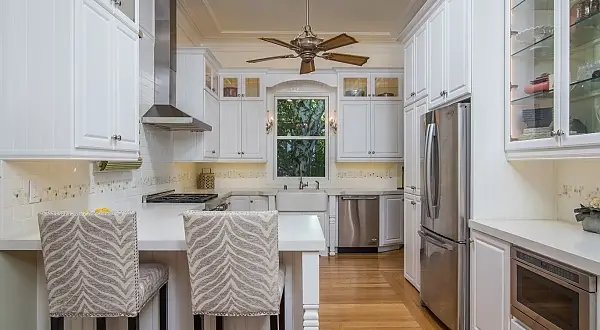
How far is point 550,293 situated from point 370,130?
4.56m

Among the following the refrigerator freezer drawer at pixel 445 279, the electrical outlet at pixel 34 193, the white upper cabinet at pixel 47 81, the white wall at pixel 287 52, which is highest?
the white wall at pixel 287 52

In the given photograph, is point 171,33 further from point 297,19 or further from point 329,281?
point 329,281

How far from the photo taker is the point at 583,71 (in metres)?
2.41

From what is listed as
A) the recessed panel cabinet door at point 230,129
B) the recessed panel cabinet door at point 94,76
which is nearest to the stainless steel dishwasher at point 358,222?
the recessed panel cabinet door at point 230,129

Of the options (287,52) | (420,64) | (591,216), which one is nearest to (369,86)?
(287,52)

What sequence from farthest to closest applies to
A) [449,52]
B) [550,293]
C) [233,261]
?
[449,52], [550,293], [233,261]

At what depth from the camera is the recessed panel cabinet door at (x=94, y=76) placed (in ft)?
6.96

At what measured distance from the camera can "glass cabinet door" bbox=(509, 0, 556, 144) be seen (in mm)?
2672

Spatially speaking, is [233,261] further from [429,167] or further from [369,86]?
[369,86]

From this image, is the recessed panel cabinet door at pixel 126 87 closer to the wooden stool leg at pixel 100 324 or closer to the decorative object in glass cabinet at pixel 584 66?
the wooden stool leg at pixel 100 324

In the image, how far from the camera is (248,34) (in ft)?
21.4

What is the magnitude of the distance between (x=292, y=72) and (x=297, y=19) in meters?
0.89

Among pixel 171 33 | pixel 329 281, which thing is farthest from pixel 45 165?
pixel 329 281

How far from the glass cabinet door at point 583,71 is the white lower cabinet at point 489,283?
28.4 inches
